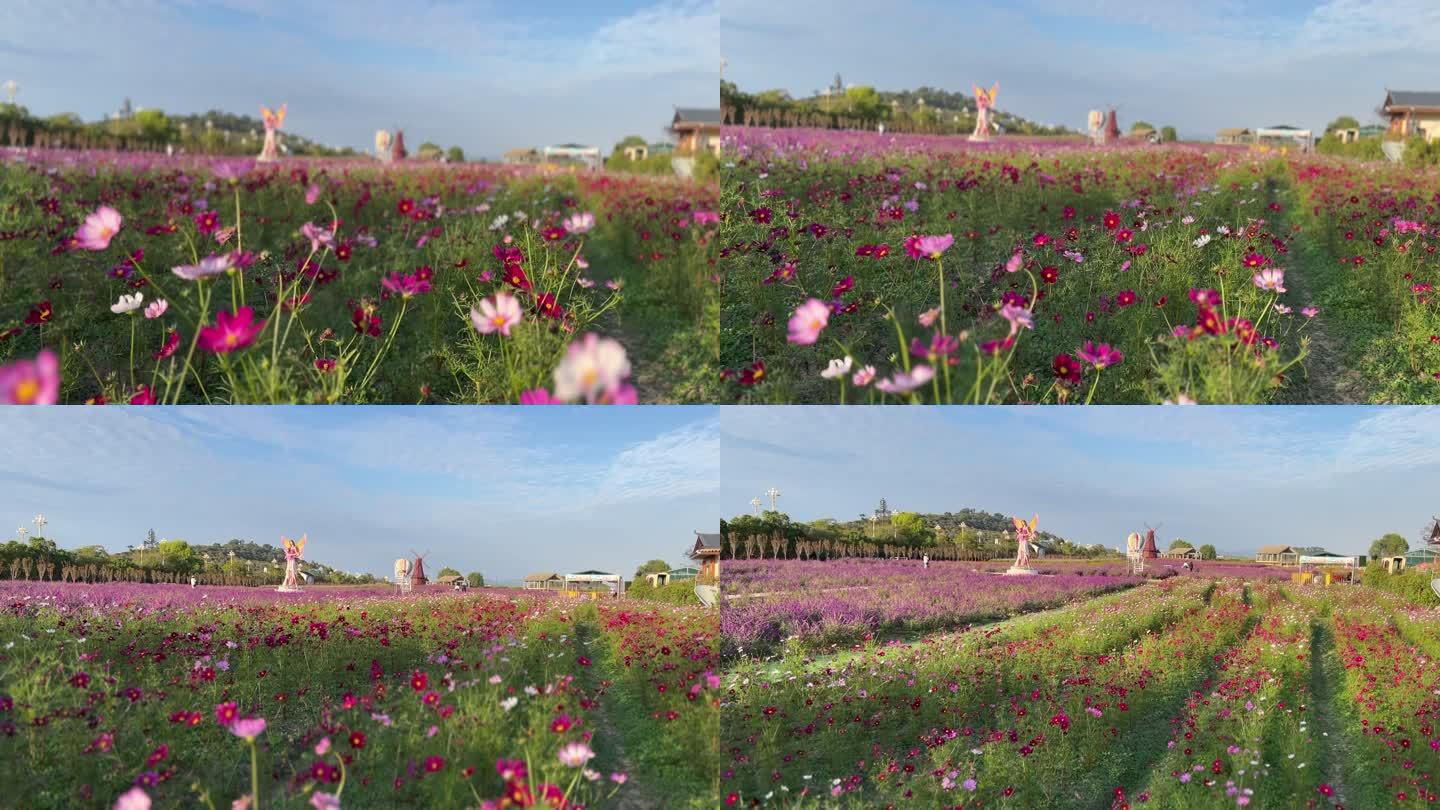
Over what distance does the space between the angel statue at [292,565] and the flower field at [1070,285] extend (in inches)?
109

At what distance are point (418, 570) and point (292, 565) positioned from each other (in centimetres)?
74

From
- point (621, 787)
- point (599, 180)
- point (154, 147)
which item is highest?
point (154, 147)

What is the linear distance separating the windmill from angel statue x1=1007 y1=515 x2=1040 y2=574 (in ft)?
12.3

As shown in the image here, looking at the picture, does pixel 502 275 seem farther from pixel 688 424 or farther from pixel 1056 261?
pixel 1056 261

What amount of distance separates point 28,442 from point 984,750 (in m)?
5.73

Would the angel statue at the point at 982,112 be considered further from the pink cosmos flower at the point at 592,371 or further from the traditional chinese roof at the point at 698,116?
the pink cosmos flower at the point at 592,371

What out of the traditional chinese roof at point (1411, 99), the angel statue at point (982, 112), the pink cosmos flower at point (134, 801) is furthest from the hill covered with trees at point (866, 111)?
the pink cosmos flower at point (134, 801)

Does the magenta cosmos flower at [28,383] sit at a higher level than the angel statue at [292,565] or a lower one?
higher

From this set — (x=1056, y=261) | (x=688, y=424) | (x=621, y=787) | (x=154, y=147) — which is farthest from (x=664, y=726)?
(x=154, y=147)

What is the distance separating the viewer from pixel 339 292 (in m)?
4.96

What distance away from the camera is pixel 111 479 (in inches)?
181

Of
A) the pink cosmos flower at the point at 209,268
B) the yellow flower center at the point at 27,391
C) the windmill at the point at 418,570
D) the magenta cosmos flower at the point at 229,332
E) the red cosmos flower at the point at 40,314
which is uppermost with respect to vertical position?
the pink cosmos flower at the point at 209,268

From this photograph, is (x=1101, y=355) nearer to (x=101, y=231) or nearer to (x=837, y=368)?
(x=837, y=368)

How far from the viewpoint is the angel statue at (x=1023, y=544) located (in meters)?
5.19
